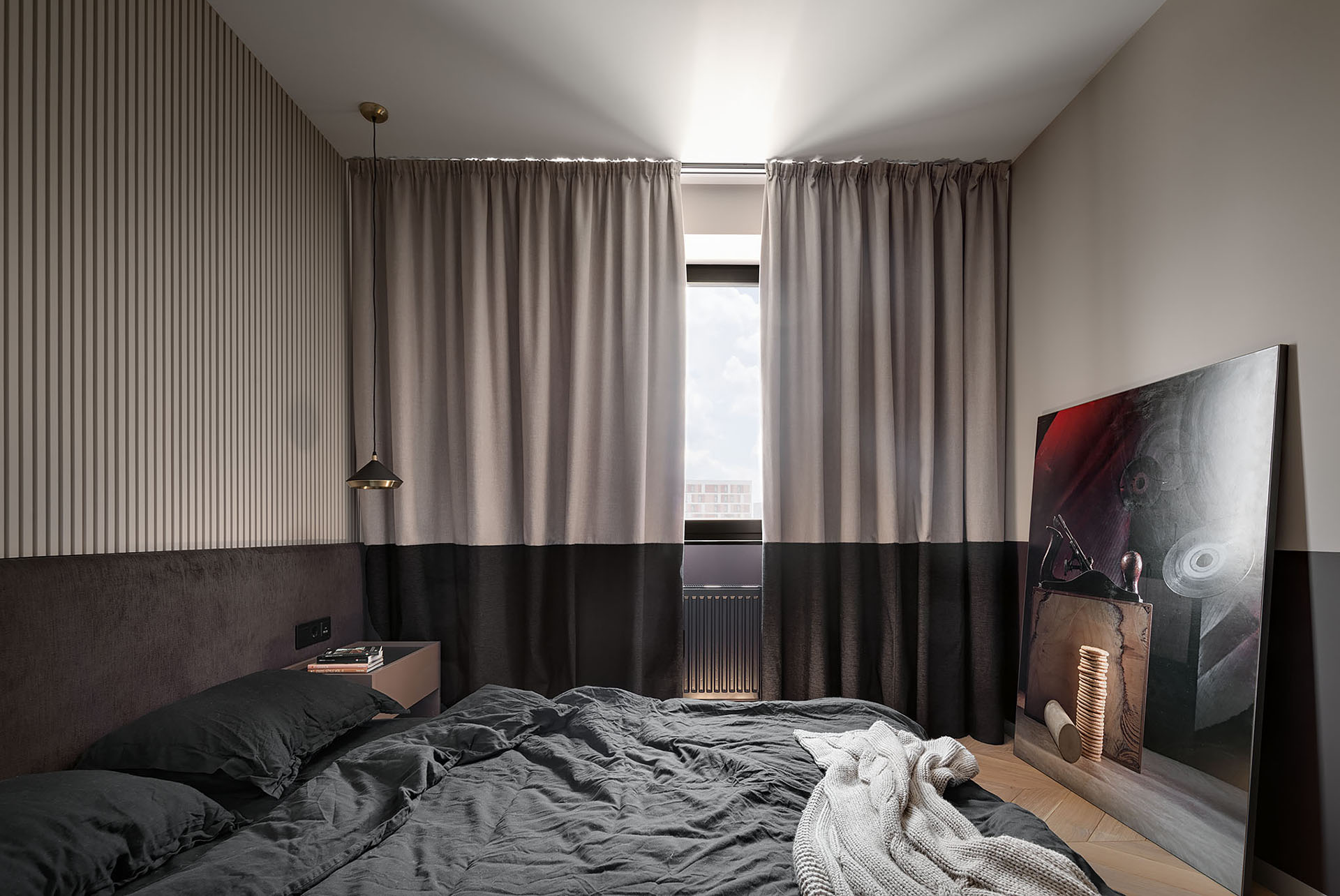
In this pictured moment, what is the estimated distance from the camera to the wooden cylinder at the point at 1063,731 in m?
2.68

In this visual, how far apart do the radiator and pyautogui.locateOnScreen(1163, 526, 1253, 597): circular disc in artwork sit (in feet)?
6.21

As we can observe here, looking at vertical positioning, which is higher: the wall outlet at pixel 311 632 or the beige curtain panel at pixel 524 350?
the beige curtain panel at pixel 524 350

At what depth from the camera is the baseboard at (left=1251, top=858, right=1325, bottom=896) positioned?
6.16 feet

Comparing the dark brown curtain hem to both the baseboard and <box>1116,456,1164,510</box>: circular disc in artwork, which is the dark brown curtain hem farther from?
the baseboard

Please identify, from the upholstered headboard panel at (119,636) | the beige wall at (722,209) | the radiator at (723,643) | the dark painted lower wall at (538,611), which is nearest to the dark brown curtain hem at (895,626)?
the radiator at (723,643)

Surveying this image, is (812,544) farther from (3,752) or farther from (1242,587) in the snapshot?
(3,752)

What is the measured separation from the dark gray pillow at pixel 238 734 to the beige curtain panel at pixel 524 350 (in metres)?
1.42

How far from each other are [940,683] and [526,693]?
2125mm

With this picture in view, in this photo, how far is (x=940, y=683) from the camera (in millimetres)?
3422

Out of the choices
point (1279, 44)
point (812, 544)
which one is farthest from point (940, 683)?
point (1279, 44)

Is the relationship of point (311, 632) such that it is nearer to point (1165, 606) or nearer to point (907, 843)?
point (907, 843)

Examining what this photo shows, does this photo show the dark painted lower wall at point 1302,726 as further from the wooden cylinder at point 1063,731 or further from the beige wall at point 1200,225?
the wooden cylinder at point 1063,731

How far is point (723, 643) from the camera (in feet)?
12.3

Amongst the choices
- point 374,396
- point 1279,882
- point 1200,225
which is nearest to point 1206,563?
point 1279,882
